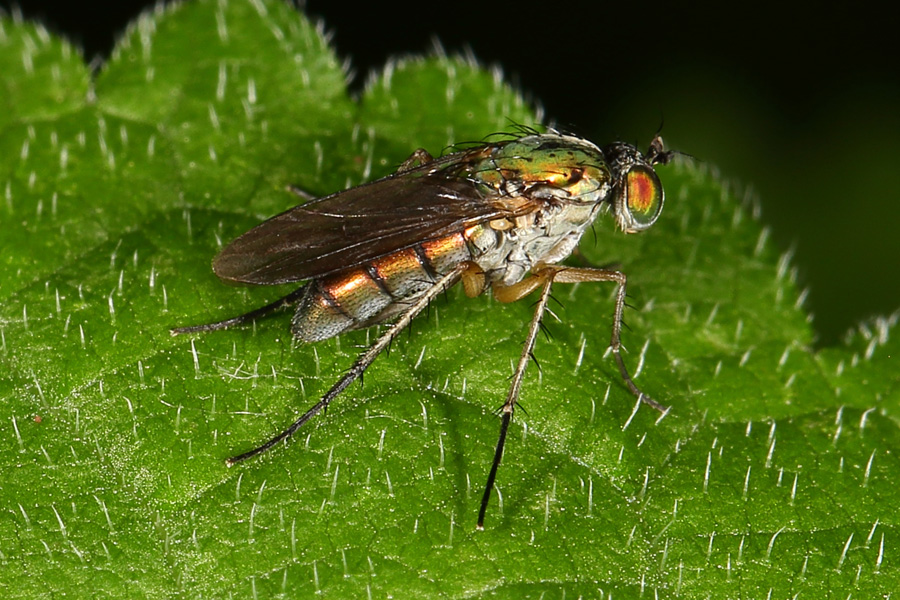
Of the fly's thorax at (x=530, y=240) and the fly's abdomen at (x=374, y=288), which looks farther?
the fly's thorax at (x=530, y=240)

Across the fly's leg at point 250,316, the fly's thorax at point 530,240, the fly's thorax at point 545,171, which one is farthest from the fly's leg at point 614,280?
the fly's leg at point 250,316

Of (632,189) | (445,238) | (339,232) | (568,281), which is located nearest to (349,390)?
(339,232)

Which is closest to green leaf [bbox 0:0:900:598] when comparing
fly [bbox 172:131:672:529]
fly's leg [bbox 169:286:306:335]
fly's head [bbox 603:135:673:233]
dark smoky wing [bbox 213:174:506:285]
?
fly's leg [bbox 169:286:306:335]

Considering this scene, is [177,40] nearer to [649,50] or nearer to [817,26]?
[649,50]

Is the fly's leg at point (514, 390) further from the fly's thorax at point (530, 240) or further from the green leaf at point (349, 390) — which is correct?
the fly's thorax at point (530, 240)

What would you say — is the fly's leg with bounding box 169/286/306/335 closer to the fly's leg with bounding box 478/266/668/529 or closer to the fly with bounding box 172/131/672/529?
the fly with bounding box 172/131/672/529

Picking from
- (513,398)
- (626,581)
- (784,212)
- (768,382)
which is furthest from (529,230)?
(784,212)
